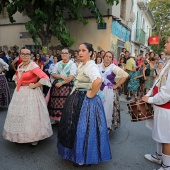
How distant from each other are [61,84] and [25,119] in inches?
45.2

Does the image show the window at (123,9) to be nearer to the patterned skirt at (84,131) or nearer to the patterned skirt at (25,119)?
the patterned skirt at (25,119)

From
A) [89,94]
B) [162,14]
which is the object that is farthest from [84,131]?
[162,14]

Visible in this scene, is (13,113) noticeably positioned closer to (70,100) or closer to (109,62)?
(70,100)

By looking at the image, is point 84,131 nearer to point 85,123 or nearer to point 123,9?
point 85,123

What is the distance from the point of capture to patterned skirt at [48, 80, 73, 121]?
4102 millimetres

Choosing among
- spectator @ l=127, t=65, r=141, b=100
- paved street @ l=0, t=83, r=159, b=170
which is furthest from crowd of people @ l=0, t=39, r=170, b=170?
spectator @ l=127, t=65, r=141, b=100

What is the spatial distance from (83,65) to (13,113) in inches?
57.0

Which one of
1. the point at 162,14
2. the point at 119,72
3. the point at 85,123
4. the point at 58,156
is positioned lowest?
the point at 58,156

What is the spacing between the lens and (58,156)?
10.1 feet

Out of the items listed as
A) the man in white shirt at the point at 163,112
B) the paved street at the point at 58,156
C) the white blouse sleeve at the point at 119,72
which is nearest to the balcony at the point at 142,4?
the white blouse sleeve at the point at 119,72

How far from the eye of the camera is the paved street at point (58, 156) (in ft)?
9.21

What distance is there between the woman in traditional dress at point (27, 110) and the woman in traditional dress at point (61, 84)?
0.84 m

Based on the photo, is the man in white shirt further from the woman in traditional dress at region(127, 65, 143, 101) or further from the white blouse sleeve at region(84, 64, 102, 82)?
the woman in traditional dress at region(127, 65, 143, 101)

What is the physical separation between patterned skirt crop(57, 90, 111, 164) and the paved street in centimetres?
32
